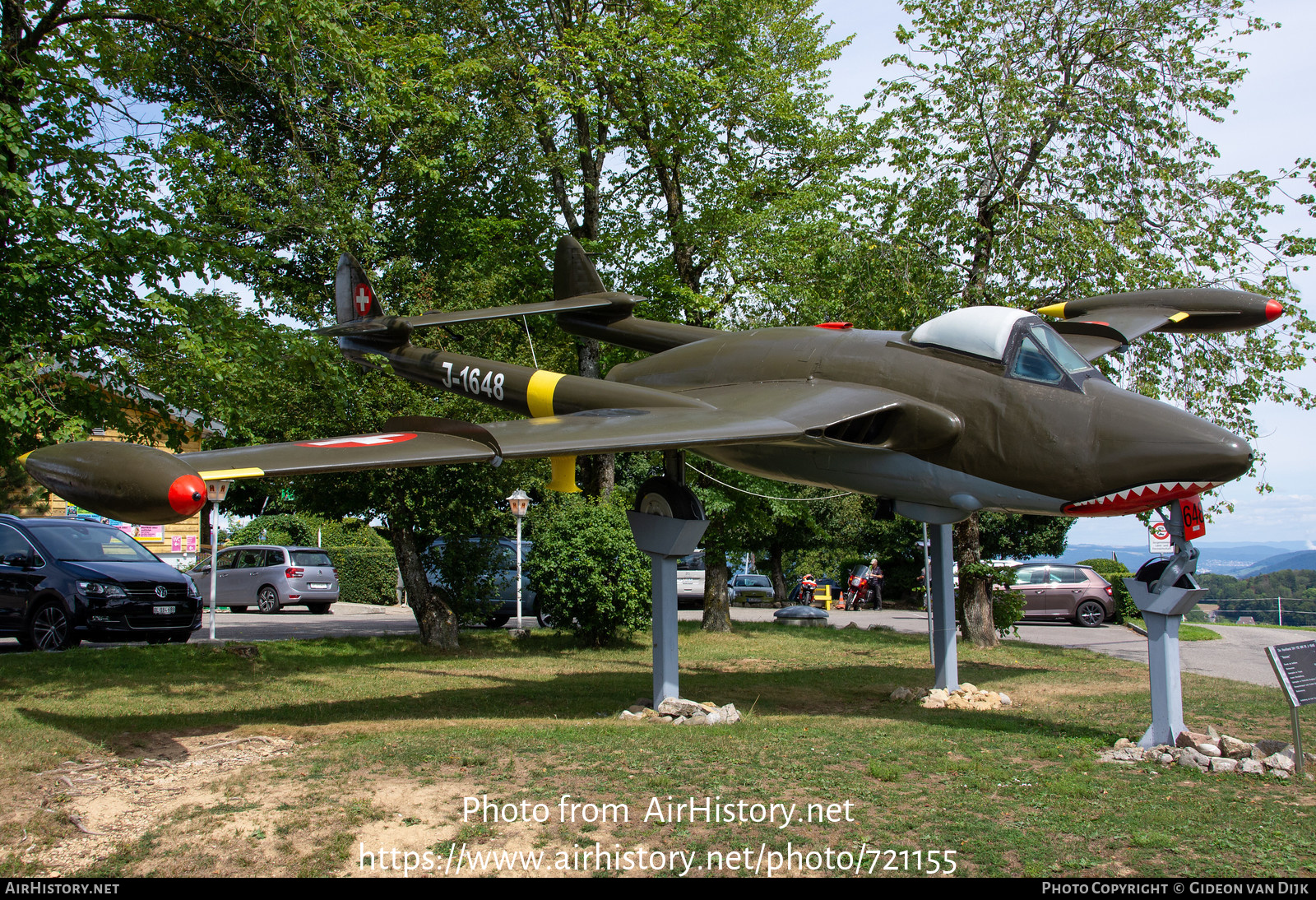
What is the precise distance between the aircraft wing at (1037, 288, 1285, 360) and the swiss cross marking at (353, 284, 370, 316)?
948 cm

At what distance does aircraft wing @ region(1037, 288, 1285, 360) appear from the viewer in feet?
31.7

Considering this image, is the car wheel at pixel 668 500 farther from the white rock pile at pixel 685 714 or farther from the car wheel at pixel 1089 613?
the car wheel at pixel 1089 613

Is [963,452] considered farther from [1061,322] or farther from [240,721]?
[240,721]

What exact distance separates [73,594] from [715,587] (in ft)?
39.0

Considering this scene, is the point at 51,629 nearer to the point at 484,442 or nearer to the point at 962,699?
the point at 484,442

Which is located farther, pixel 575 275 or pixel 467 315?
pixel 575 275

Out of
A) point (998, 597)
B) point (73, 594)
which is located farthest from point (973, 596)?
point (73, 594)

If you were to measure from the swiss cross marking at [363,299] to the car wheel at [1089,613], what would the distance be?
19301 mm

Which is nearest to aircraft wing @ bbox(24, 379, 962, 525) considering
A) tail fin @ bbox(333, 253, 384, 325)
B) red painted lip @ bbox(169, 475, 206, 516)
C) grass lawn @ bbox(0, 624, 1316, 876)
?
red painted lip @ bbox(169, 475, 206, 516)

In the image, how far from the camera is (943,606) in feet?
33.8

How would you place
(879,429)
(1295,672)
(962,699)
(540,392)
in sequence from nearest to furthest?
1. (1295,672)
2. (879,429)
3. (962,699)
4. (540,392)

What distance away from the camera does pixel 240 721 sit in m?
8.84

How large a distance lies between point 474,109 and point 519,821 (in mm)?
16016
